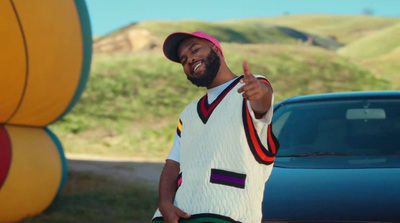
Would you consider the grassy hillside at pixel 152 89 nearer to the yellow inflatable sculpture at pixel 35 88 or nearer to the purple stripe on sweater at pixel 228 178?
the yellow inflatable sculpture at pixel 35 88

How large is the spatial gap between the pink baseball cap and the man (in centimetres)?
12

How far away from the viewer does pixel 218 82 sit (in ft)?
7.28

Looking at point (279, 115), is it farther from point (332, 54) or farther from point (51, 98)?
point (332, 54)

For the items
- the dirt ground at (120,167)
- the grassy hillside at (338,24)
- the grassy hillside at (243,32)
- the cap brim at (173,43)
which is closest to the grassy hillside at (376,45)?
the grassy hillside at (243,32)

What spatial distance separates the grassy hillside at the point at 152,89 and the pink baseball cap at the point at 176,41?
993cm

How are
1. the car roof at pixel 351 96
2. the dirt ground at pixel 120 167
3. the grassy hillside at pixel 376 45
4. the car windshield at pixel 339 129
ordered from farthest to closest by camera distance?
the grassy hillside at pixel 376 45 < the dirt ground at pixel 120 167 < the car roof at pixel 351 96 < the car windshield at pixel 339 129

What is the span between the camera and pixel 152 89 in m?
20.7

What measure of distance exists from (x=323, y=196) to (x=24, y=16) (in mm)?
3365

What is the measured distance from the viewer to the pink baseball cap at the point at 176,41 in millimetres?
2262

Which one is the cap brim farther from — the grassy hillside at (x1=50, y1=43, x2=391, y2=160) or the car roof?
the grassy hillside at (x1=50, y1=43, x2=391, y2=160)

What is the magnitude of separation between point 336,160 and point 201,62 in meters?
1.99

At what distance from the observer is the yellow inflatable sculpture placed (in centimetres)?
534

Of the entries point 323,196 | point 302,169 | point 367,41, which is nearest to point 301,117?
point 302,169

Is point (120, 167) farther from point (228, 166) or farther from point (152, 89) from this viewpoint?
point (152, 89)
